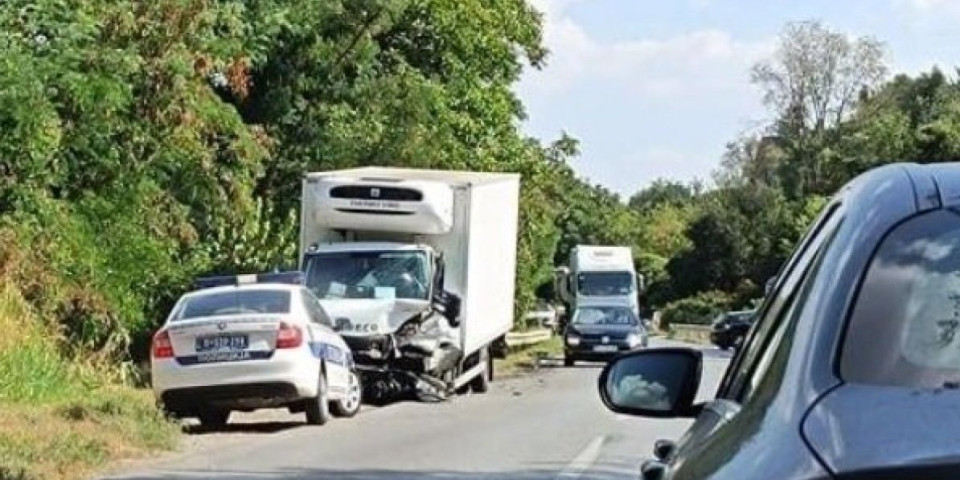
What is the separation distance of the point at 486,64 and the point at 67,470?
32.4 meters

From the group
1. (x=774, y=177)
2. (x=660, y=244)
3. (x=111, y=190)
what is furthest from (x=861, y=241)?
(x=660, y=244)

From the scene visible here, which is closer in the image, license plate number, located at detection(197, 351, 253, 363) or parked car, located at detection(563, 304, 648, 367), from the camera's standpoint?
license plate number, located at detection(197, 351, 253, 363)

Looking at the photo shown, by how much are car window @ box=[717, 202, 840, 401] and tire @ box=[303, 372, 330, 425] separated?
1516 centimetres

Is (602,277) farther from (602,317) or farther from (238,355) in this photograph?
(238,355)

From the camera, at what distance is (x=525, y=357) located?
48.8 meters

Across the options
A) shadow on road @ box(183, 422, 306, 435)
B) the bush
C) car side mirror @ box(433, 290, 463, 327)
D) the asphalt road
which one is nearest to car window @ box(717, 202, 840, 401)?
the asphalt road

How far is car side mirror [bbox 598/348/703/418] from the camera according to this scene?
4996 millimetres

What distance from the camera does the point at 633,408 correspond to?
503cm

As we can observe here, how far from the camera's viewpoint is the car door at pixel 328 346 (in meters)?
19.8

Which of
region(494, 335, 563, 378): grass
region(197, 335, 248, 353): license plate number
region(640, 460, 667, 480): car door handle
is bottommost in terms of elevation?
region(494, 335, 563, 378): grass

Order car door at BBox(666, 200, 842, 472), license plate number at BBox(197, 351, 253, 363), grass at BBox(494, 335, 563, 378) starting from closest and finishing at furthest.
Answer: car door at BBox(666, 200, 842, 472) → license plate number at BBox(197, 351, 253, 363) → grass at BBox(494, 335, 563, 378)

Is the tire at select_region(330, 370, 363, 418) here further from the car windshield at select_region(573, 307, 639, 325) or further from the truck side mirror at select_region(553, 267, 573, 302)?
the truck side mirror at select_region(553, 267, 573, 302)

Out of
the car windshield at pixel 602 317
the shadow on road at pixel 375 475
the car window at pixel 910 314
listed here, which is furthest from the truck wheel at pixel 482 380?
the car window at pixel 910 314

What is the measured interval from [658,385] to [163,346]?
14372 mm
